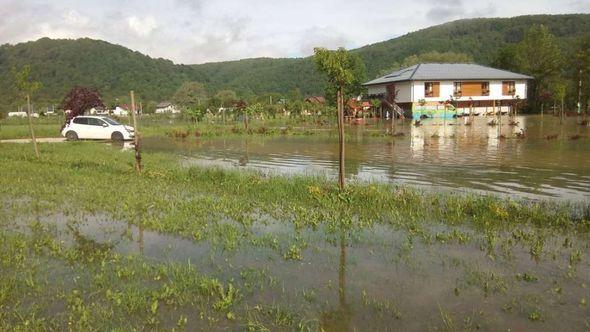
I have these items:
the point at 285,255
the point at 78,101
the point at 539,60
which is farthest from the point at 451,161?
the point at 539,60

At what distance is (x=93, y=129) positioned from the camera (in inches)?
1102

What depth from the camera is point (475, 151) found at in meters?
20.5

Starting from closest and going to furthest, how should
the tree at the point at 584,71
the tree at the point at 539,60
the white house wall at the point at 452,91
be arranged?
the tree at the point at 584,71 → the white house wall at the point at 452,91 → the tree at the point at 539,60

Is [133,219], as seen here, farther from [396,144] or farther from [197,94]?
[197,94]

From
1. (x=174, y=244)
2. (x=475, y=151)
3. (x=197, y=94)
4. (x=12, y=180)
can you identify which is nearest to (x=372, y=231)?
(x=174, y=244)

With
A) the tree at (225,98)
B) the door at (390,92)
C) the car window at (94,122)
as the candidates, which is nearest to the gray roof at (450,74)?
the door at (390,92)

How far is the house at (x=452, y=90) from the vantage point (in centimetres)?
5253

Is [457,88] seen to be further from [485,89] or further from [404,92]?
[404,92]

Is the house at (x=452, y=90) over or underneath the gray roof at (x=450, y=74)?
underneath

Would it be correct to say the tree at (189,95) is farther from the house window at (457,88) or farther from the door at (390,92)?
the house window at (457,88)

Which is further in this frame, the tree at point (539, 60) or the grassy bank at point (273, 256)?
the tree at point (539, 60)

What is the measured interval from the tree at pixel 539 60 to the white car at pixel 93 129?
51.7 meters

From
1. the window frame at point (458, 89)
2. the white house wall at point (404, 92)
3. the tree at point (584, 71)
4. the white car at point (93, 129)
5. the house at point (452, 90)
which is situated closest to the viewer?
the white car at point (93, 129)

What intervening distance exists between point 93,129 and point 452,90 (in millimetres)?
41172
